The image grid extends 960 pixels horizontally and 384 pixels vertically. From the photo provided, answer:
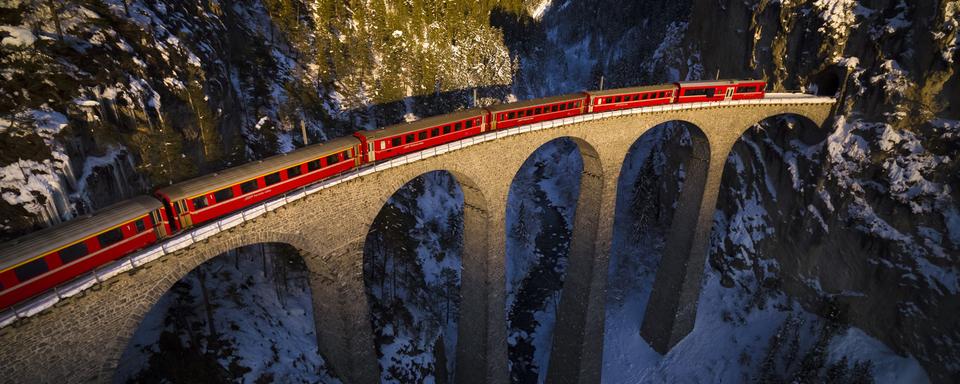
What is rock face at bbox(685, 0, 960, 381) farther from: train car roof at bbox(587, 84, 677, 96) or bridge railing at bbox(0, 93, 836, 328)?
bridge railing at bbox(0, 93, 836, 328)

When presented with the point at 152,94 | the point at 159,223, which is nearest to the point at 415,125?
the point at 159,223

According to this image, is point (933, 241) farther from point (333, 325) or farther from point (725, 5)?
point (333, 325)

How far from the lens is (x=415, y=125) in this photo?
21141 mm

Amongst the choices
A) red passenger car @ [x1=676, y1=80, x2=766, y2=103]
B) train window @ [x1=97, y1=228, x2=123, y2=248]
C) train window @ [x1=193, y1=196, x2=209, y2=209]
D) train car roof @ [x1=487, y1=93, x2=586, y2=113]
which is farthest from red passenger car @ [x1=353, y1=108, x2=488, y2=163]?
red passenger car @ [x1=676, y1=80, x2=766, y2=103]

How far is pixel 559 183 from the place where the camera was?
69.6m

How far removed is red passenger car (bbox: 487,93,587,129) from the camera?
77.4 feet

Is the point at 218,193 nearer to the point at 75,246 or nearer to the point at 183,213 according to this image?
the point at 183,213

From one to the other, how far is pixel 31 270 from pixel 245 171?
6.48 m

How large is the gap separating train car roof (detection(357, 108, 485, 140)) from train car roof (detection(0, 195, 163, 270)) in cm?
866

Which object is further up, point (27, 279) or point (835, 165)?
point (27, 279)

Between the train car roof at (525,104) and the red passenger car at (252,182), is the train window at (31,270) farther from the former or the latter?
the train car roof at (525,104)

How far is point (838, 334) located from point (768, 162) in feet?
46.5

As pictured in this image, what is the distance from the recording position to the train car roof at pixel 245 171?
14.9 meters

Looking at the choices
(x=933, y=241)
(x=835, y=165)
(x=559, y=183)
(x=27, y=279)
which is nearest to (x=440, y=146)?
(x=27, y=279)
